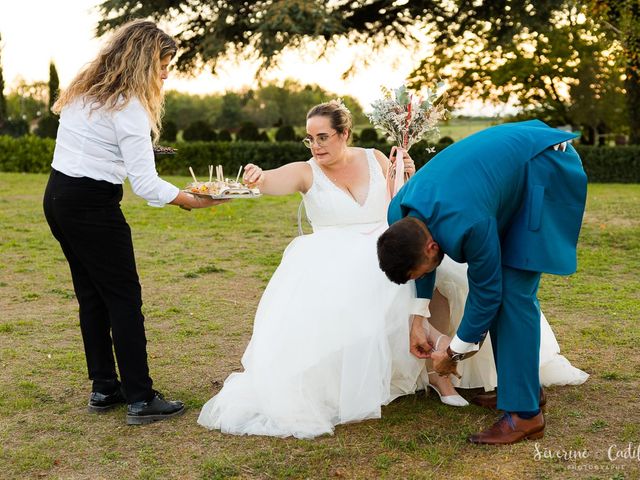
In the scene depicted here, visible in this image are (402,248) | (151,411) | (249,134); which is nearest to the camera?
(402,248)

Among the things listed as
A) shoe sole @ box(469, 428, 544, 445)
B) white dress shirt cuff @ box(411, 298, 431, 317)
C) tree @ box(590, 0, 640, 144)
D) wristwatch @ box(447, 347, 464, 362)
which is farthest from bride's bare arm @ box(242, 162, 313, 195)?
tree @ box(590, 0, 640, 144)

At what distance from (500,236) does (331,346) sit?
1.13 metres

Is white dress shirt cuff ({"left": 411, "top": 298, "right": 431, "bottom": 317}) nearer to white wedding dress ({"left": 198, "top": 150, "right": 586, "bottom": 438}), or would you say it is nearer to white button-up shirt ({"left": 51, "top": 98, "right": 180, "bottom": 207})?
white wedding dress ({"left": 198, "top": 150, "right": 586, "bottom": 438})

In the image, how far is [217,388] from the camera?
17.3 feet

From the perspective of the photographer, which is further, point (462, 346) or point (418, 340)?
point (418, 340)

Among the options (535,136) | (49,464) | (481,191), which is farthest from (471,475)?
(49,464)

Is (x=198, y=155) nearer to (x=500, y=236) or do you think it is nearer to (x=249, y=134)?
(x=249, y=134)

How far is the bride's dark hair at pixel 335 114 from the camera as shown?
5246 millimetres

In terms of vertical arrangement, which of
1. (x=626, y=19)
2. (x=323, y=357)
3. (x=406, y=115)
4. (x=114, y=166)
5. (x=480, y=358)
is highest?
(x=626, y=19)

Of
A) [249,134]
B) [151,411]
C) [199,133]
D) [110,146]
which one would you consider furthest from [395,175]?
[199,133]

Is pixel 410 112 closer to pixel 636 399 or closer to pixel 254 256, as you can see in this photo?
pixel 636 399

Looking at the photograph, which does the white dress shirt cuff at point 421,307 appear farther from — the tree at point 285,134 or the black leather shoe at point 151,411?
the tree at point 285,134

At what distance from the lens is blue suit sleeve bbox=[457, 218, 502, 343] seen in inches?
142

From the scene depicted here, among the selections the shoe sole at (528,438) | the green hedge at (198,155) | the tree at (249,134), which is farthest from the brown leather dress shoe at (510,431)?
the tree at (249,134)
